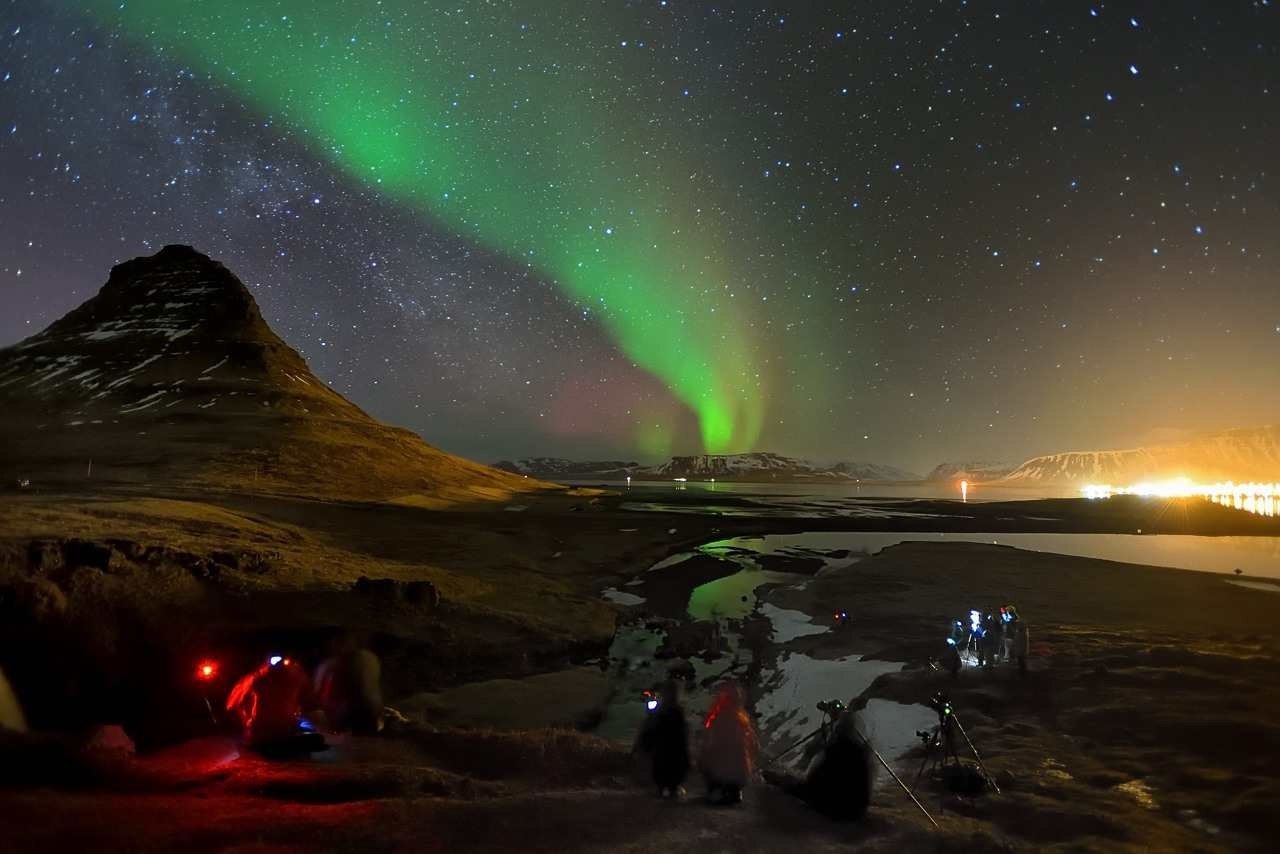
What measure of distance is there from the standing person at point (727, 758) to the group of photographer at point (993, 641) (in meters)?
10.5

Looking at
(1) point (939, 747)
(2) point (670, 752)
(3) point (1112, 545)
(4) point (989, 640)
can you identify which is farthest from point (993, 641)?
(3) point (1112, 545)

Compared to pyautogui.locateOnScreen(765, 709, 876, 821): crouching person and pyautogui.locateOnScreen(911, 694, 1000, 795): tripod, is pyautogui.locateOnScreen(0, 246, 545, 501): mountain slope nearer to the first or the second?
pyautogui.locateOnScreen(911, 694, 1000, 795): tripod

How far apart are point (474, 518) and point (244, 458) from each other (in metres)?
33.0

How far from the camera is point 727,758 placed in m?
9.27

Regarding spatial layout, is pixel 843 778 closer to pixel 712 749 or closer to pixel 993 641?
pixel 712 749

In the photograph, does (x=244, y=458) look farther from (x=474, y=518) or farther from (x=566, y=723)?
(x=566, y=723)

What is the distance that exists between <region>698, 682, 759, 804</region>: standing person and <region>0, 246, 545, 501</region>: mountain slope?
210 feet

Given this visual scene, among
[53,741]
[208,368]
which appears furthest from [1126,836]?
[208,368]

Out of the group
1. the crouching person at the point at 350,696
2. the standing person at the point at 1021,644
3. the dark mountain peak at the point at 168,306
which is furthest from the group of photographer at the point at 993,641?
the dark mountain peak at the point at 168,306

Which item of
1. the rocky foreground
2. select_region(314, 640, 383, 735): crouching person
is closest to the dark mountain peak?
the rocky foreground

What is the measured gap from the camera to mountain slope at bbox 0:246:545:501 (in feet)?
241

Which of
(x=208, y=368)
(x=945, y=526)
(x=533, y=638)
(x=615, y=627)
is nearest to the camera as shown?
(x=533, y=638)

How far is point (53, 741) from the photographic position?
9742 mm

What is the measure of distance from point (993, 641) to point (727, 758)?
39.2 feet
